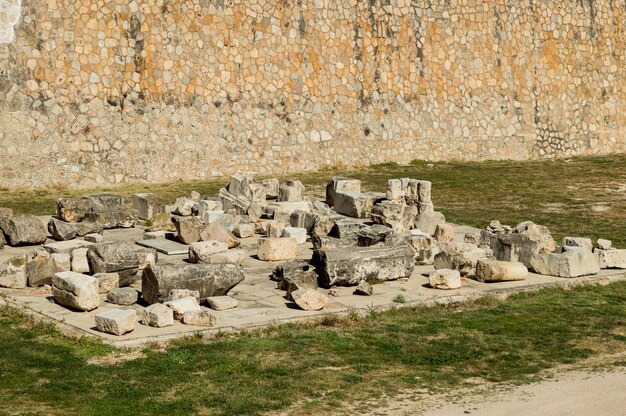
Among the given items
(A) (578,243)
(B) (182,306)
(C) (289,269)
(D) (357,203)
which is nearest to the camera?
(B) (182,306)

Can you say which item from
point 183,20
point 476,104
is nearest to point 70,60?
point 183,20

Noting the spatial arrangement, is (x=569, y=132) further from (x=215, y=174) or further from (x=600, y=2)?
(x=215, y=174)

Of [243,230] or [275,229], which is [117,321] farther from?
[243,230]

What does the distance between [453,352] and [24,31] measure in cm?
1187

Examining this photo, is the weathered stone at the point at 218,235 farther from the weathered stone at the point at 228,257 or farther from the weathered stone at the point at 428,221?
the weathered stone at the point at 428,221

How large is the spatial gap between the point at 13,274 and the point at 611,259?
6.92 m

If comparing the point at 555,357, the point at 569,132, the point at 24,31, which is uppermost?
the point at 24,31

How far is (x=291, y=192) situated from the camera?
17.5 m

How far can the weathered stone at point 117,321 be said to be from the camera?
1005 centimetres

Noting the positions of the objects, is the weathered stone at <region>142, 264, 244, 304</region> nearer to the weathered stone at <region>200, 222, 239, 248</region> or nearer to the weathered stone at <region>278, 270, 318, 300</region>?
the weathered stone at <region>278, 270, 318, 300</region>

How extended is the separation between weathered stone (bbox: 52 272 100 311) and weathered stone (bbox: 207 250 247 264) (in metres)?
2.22

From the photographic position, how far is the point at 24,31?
1911 cm

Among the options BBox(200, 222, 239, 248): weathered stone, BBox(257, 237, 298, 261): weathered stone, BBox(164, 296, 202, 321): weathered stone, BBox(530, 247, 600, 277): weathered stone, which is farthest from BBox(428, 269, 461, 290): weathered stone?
BBox(200, 222, 239, 248): weathered stone

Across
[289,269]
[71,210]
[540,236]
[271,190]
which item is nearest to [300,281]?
[289,269]
